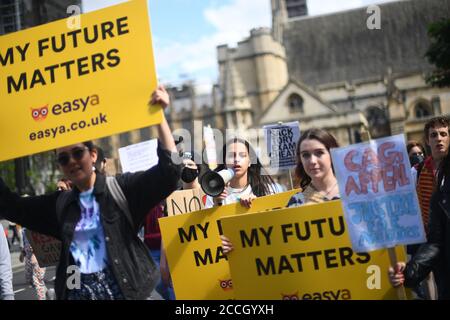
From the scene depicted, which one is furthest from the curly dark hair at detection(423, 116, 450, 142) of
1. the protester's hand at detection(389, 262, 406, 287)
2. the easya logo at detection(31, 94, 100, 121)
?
the easya logo at detection(31, 94, 100, 121)

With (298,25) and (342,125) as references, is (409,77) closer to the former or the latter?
(342,125)

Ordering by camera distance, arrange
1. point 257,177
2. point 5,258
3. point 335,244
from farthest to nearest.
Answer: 1. point 257,177
2. point 5,258
3. point 335,244

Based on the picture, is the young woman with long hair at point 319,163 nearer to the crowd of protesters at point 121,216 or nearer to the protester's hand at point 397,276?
the crowd of protesters at point 121,216

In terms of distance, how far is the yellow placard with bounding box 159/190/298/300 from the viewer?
488 centimetres

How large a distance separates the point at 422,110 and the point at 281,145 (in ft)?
216

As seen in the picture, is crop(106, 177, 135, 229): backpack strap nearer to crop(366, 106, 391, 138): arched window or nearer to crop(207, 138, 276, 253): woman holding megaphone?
crop(207, 138, 276, 253): woman holding megaphone

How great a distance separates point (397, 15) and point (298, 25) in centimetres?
1197

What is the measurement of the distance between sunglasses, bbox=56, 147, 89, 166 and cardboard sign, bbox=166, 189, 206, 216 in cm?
259

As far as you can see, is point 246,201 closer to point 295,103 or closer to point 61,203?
point 61,203

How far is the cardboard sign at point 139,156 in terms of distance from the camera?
326 inches

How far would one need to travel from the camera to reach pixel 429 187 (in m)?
6.09

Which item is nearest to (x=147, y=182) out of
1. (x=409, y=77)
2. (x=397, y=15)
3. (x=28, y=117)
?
(x=28, y=117)

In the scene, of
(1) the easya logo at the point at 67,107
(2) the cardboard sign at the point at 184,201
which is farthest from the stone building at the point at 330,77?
(1) the easya logo at the point at 67,107

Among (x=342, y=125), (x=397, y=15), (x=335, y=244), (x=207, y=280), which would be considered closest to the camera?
(x=335, y=244)
